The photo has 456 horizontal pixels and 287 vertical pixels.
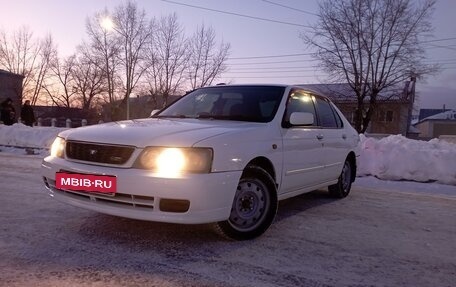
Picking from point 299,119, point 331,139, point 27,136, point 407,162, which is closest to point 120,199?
point 299,119

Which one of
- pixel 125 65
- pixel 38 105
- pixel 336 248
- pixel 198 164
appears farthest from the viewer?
pixel 38 105

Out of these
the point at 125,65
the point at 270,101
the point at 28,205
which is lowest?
the point at 28,205

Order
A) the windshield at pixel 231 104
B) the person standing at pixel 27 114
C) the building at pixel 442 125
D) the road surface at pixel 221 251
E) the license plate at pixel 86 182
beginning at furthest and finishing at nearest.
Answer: the building at pixel 442 125 → the person standing at pixel 27 114 → the windshield at pixel 231 104 → the license plate at pixel 86 182 → the road surface at pixel 221 251

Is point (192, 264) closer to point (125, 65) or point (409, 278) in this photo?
point (409, 278)

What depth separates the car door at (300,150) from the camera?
437cm

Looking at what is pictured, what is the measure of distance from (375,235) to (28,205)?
12.7 feet

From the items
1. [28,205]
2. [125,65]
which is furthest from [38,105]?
[28,205]

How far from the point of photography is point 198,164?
3332mm

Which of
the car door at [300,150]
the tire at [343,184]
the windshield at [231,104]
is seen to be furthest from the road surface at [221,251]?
the windshield at [231,104]

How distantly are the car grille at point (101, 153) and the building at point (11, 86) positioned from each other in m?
53.4

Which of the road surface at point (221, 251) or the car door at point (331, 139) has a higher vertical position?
the car door at point (331, 139)

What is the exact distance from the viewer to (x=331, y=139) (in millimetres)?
5441

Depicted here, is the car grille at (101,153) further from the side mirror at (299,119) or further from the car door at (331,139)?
the car door at (331,139)

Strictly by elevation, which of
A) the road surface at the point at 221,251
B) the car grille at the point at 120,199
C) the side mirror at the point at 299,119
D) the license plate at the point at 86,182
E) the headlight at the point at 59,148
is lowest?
the road surface at the point at 221,251
